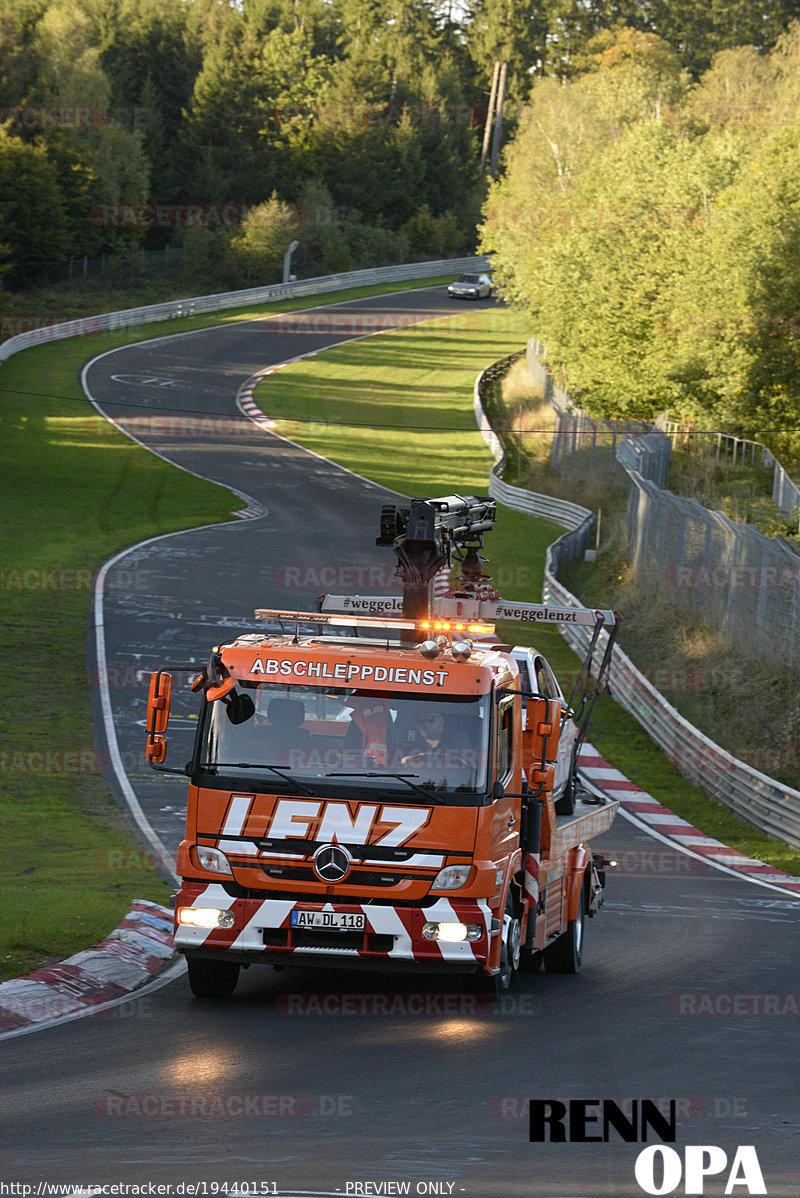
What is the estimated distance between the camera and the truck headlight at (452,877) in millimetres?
9836

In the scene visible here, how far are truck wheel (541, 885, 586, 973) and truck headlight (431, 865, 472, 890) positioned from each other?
8.93ft

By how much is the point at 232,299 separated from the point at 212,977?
256 ft

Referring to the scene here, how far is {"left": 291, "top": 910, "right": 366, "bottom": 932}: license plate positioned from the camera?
32.1ft

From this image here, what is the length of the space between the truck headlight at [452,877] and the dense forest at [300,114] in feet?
166

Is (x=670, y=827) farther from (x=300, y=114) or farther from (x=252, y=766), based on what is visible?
(x=300, y=114)

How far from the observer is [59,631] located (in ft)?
98.0

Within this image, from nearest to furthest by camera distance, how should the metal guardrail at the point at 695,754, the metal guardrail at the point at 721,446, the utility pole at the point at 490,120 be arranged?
the metal guardrail at the point at 695,754, the metal guardrail at the point at 721,446, the utility pole at the point at 490,120

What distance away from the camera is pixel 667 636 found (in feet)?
101

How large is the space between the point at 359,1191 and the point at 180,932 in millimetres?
3824

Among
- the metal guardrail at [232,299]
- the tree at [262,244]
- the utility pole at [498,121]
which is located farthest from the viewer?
the utility pole at [498,121]

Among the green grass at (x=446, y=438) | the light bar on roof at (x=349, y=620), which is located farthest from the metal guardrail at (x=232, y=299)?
the light bar on roof at (x=349, y=620)

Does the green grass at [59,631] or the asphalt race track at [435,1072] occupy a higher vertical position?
the asphalt race track at [435,1072]

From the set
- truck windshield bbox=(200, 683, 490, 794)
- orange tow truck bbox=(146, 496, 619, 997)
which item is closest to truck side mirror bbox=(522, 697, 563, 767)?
orange tow truck bbox=(146, 496, 619, 997)

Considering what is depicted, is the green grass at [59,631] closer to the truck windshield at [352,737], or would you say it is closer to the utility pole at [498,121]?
the truck windshield at [352,737]
